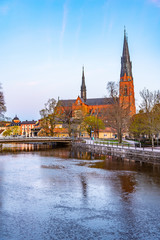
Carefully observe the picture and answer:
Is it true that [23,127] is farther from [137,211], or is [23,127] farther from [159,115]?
[137,211]

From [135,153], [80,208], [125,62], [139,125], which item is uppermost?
[125,62]

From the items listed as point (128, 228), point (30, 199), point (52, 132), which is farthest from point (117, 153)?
point (52, 132)

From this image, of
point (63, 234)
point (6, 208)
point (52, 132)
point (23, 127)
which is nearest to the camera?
point (63, 234)

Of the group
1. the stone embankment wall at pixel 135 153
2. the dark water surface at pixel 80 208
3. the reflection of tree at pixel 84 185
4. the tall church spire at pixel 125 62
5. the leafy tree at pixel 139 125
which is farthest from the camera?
the tall church spire at pixel 125 62

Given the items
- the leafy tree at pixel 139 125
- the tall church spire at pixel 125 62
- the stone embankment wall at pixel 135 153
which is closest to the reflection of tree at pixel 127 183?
the stone embankment wall at pixel 135 153

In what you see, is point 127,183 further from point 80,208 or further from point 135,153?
point 135,153

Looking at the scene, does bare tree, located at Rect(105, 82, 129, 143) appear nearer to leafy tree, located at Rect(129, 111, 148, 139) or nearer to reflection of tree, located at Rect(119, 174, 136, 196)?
leafy tree, located at Rect(129, 111, 148, 139)

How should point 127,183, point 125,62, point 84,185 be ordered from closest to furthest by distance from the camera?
point 84,185 < point 127,183 < point 125,62

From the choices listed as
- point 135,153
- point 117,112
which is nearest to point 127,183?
point 135,153

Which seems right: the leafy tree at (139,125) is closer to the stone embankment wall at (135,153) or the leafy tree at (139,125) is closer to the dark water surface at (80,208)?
the stone embankment wall at (135,153)

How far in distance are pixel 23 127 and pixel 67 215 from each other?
180 meters

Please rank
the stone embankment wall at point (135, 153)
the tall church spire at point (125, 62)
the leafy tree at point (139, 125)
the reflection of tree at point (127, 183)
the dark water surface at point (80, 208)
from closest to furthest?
the dark water surface at point (80, 208) → the reflection of tree at point (127, 183) → the stone embankment wall at point (135, 153) → the leafy tree at point (139, 125) → the tall church spire at point (125, 62)

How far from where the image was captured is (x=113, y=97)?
1932 inches

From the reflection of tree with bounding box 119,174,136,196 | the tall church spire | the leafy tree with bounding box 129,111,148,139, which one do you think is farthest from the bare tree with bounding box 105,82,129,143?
the tall church spire
